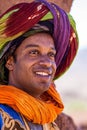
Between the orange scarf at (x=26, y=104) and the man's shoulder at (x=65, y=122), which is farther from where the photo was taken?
the man's shoulder at (x=65, y=122)

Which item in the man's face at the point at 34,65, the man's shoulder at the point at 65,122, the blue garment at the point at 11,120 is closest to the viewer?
the blue garment at the point at 11,120

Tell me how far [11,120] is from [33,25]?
61 cm

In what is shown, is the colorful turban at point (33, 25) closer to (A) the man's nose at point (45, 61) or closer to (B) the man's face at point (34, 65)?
(B) the man's face at point (34, 65)

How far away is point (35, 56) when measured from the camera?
2.78m

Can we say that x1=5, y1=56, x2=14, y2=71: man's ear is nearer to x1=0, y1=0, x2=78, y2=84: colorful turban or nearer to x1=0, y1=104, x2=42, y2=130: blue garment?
x1=0, y1=0, x2=78, y2=84: colorful turban

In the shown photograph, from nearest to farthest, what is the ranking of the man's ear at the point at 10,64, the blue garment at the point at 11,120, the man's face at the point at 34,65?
1. the blue garment at the point at 11,120
2. the man's face at the point at 34,65
3. the man's ear at the point at 10,64

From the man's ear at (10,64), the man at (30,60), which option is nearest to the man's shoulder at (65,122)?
the man at (30,60)

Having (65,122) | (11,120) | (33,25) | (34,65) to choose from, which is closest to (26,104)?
(11,120)

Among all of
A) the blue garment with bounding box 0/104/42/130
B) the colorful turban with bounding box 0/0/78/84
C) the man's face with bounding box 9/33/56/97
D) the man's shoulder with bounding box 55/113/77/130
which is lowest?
the man's shoulder with bounding box 55/113/77/130

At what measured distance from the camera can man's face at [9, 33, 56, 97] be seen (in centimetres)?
273

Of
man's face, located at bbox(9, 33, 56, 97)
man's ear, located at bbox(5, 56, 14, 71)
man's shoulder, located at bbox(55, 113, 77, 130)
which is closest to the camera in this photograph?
man's face, located at bbox(9, 33, 56, 97)

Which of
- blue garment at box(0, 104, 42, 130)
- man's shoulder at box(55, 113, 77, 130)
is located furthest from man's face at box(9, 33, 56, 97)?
man's shoulder at box(55, 113, 77, 130)

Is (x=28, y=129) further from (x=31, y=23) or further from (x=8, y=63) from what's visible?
(x=31, y=23)

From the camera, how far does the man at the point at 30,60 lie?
8.74 ft
